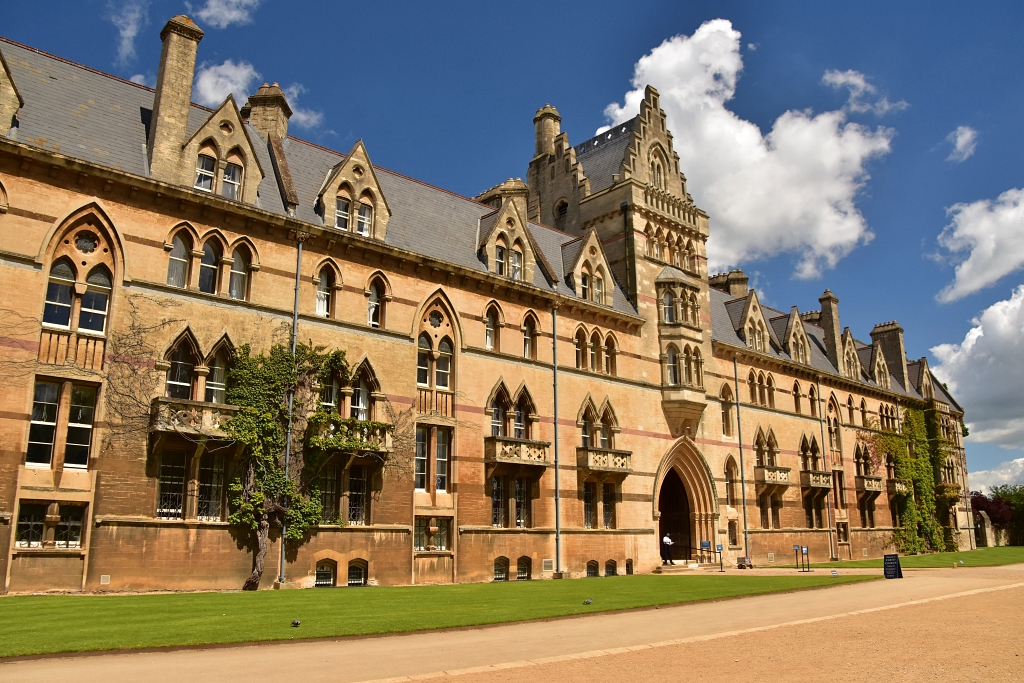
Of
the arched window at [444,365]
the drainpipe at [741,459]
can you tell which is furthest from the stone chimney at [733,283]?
the arched window at [444,365]

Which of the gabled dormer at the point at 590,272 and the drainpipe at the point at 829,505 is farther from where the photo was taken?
the drainpipe at the point at 829,505

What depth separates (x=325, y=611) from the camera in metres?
16.5

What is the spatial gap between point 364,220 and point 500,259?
22.0ft

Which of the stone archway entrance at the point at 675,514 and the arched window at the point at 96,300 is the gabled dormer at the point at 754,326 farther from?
the arched window at the point at 96,300

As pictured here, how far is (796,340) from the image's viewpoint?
168ft

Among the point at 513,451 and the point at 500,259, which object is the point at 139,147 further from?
the point at 513,451

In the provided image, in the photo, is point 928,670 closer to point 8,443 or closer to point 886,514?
point 8,443

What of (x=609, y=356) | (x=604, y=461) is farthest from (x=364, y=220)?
(x=604, y=461)

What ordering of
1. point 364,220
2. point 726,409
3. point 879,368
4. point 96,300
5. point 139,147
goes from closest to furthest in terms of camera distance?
point 96,300 < point 139,147 < point 364,220 < point 726,409 < point 879,368

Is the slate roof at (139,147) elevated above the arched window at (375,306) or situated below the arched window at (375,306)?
above

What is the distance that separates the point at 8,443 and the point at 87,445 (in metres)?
1.84

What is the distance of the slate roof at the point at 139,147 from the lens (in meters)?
22.9

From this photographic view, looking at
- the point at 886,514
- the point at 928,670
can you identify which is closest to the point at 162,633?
the point at 928,670

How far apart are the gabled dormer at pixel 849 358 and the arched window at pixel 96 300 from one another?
47789mm
